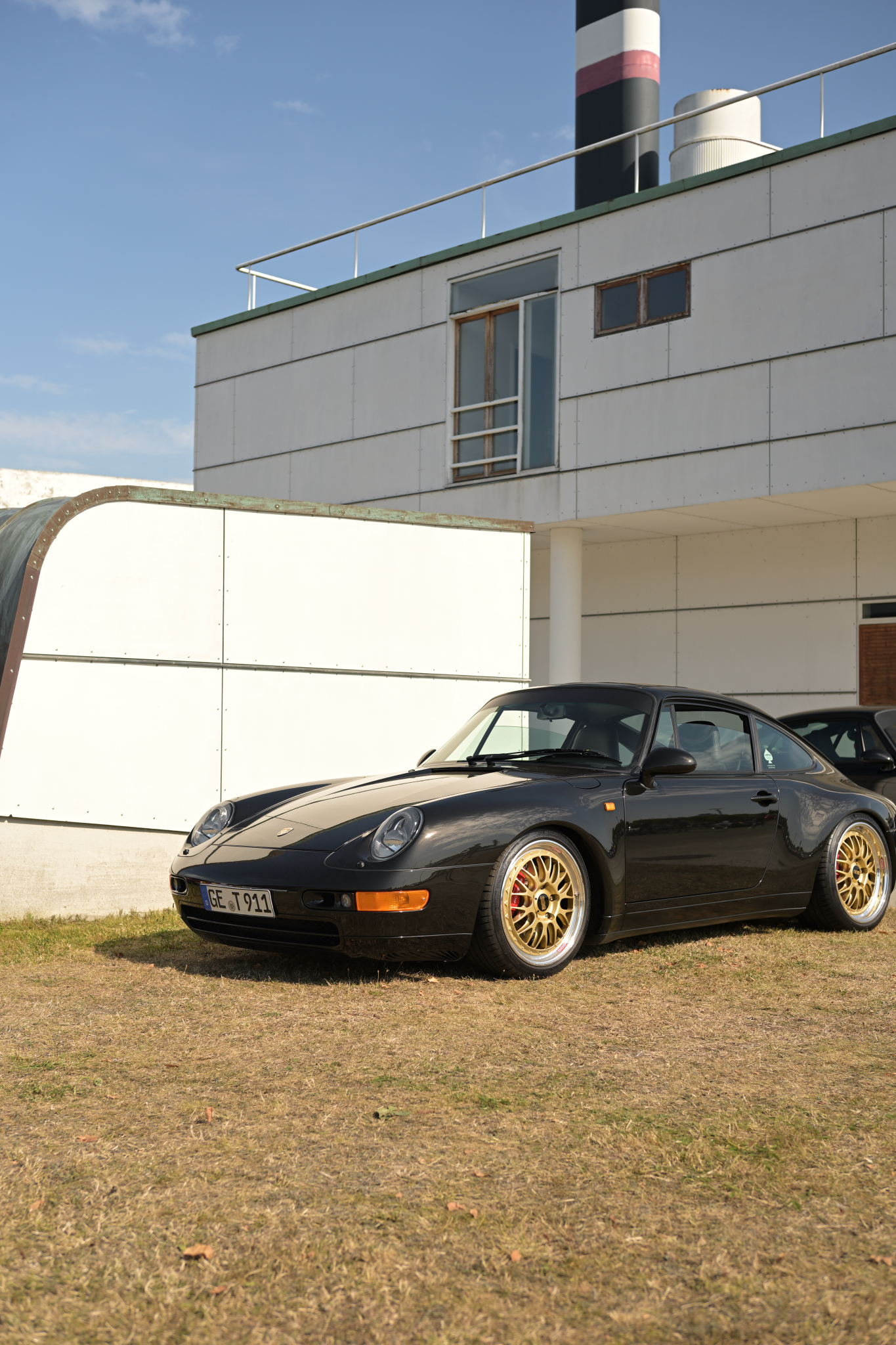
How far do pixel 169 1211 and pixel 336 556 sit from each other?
7036 millimetres

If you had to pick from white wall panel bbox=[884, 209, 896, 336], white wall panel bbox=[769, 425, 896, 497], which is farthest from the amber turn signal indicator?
white wall panel bbox=[884, 209, 896, 336]

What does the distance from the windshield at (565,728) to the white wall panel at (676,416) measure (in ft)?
29.5

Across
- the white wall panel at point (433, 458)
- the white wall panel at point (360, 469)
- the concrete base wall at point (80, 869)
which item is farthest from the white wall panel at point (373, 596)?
the white wall panel at point (360, 469)

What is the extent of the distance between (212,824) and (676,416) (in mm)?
10749

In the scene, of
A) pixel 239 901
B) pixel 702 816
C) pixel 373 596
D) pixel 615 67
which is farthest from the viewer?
pixel 615 67

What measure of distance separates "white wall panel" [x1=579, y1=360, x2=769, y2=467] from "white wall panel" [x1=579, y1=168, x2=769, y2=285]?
5.10 ft

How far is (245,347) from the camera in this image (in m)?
21.5

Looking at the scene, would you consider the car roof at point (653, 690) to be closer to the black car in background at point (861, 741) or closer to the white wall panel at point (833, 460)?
the black car in background at point (861, 741)

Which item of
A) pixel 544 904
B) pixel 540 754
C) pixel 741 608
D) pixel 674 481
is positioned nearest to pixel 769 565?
pixel 741 608

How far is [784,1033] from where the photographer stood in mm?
4805

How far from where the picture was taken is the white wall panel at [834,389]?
14086mm

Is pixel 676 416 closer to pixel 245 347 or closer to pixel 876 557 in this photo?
pixel 876 557

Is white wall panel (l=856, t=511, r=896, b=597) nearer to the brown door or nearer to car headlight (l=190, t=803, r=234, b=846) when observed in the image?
the brown door

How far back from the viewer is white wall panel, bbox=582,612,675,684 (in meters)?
18.5
